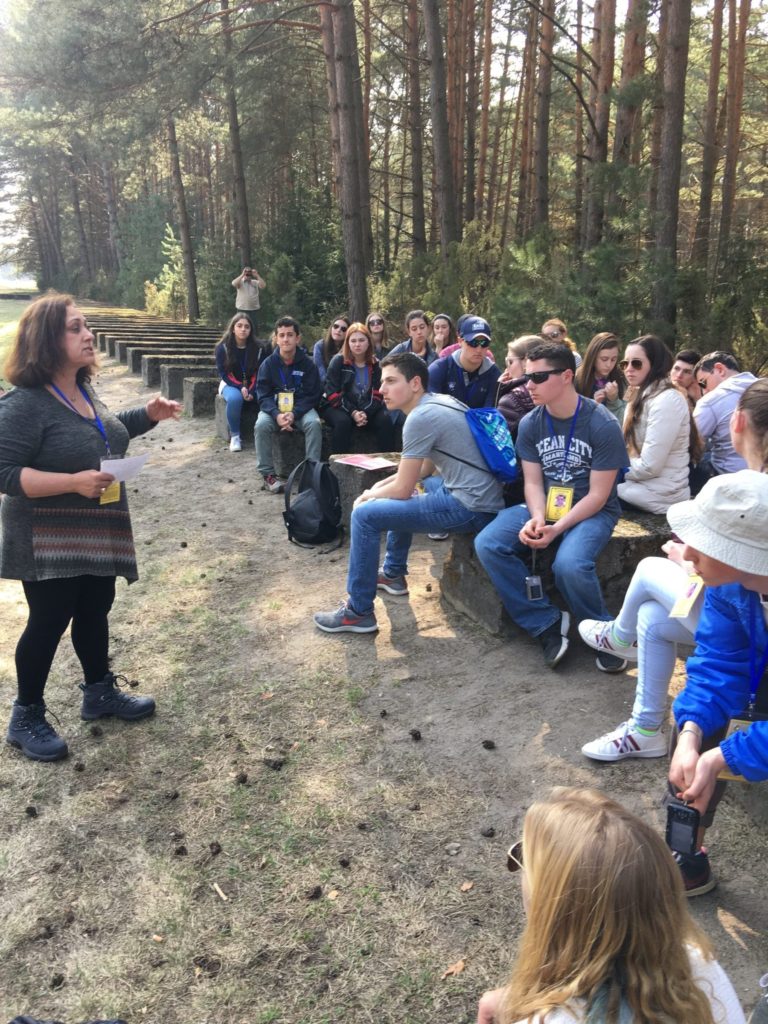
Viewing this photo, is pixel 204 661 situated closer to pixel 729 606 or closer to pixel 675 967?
pixel 729 606

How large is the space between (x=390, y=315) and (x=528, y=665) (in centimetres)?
1098

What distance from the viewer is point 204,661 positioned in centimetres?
418

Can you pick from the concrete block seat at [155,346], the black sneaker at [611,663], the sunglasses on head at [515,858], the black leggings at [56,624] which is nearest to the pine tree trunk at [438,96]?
the concrete block seat at [155,346]

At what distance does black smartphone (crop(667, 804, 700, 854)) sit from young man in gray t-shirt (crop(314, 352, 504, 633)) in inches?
86.8

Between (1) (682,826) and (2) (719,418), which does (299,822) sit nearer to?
(1) (682,826)

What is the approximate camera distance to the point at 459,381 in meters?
5.81

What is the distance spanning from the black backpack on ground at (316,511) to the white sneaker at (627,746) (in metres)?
3.13

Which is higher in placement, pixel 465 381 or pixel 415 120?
pixel 415 120

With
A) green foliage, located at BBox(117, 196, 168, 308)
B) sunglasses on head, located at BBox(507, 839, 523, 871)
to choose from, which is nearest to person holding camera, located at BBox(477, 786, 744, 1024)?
sunglasses on head, located at BBox(507, 839, 523, 871)

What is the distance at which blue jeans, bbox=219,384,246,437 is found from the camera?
855 centimetres

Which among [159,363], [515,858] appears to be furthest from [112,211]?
[515,858]

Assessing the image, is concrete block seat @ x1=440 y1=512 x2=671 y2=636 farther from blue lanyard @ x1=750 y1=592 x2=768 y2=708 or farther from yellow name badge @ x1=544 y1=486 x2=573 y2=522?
blue lanyard @ x1=750 y1=592 x2=768 y2=708

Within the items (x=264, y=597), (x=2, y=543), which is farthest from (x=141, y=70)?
(x=2, y=543)

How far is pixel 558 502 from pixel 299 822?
6.54 ft
